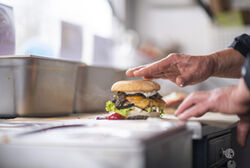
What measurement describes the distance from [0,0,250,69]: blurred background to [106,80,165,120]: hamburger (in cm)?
48

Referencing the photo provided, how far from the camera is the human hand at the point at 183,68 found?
4.71ft

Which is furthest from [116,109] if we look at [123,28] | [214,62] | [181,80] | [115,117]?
[123,28]

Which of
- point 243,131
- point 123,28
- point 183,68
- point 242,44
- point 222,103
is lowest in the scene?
point 243,131

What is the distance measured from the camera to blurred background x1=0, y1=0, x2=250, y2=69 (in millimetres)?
1787

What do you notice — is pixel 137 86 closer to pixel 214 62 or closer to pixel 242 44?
pixel 214 62

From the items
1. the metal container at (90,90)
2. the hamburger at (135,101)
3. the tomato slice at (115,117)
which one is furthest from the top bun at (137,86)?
the metal container at (90,90)

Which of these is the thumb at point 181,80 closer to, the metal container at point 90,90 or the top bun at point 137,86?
the top bun at point 137,86

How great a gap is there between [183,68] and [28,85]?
0.66 meters

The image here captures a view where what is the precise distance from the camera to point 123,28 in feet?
15.2

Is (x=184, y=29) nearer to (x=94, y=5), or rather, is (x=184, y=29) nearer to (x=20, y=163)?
(x=94, y=5)

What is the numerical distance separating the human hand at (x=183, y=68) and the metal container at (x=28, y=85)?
358 millimetres

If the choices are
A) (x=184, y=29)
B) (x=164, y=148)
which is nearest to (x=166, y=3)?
(x=184, y=29)

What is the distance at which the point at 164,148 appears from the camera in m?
0.80

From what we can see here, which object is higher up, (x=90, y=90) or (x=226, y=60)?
(x=226, y=60)
